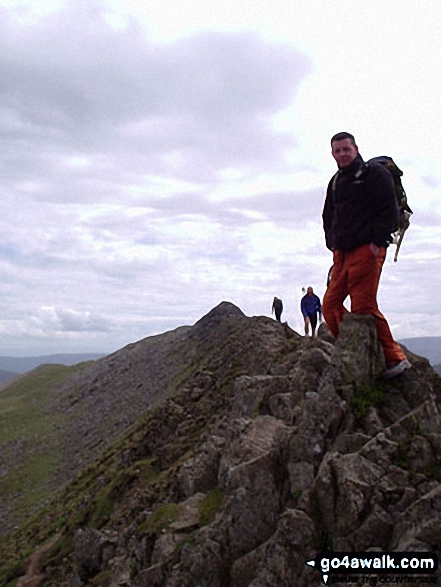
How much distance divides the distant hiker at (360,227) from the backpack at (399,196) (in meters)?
0.58

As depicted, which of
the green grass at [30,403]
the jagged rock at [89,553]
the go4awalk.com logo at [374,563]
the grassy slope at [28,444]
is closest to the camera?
the go4awalk.com logo at [374,563]

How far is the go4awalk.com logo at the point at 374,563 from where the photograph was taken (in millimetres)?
8570

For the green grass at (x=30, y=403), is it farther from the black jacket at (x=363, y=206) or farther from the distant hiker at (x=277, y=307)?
the black jacket at (x=363, y=206)

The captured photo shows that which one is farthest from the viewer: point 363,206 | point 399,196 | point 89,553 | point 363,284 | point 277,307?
point 277,307

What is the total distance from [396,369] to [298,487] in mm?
3503

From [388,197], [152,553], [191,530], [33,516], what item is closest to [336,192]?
[388,197]

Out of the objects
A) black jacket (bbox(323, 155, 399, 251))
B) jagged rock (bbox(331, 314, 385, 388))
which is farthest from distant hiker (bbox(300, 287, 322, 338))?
black jacket (bbox(323, 155, 399, 251))

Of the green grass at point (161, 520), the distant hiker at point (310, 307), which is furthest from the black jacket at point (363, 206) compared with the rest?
the distant hiker at point (310, 307)

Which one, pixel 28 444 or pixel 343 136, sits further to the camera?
pixel 28 444

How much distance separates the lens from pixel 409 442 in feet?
34.7

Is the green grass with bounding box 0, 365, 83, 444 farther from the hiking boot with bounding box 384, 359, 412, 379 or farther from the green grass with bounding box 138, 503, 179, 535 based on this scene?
the hiking boot with bounding box 384, 359, 412, 379

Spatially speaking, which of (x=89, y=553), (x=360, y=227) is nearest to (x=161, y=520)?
(x=89, y=553)

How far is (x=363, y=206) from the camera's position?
12023 mm

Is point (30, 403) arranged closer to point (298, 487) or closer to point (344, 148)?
point (298, 487)
